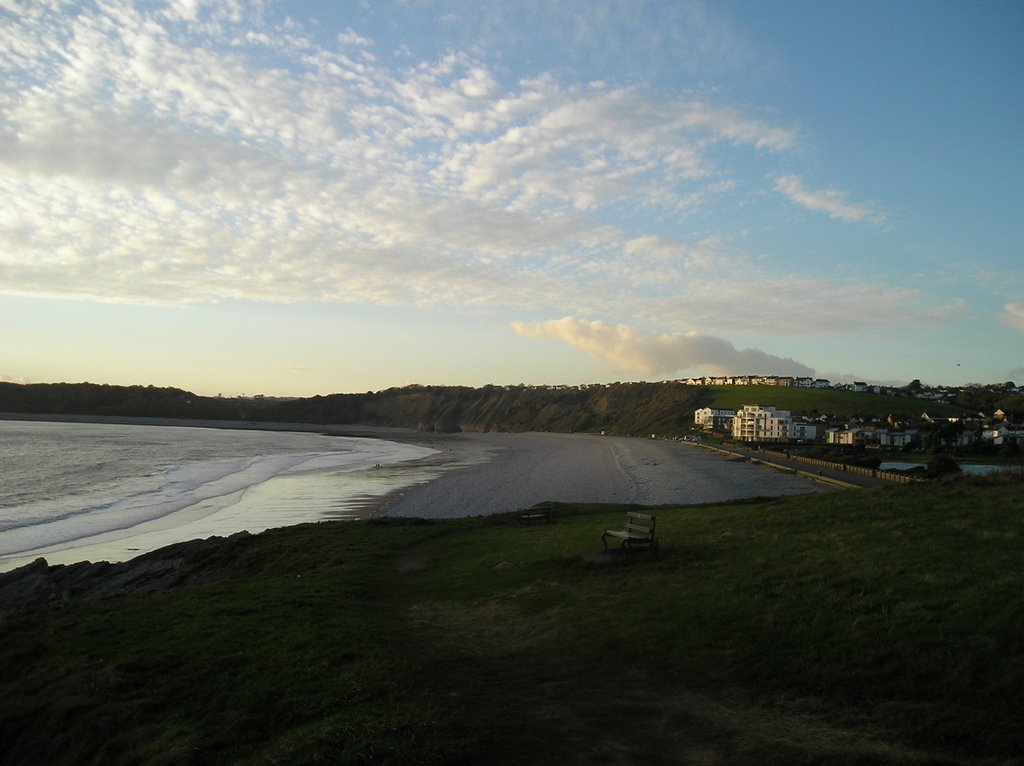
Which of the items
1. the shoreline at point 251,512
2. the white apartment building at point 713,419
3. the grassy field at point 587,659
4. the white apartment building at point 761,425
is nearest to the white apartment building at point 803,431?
the white apartment building at point 761,425

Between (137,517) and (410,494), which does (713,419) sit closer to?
(410,494)

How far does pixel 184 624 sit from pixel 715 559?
335 inches

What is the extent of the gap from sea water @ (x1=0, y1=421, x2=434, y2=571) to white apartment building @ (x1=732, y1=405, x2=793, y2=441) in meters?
68.3

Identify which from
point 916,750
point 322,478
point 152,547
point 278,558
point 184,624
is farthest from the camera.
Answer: point 322,478

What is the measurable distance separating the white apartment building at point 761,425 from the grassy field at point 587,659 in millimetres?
103722

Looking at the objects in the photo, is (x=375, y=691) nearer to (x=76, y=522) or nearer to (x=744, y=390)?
(x=76, y=522)

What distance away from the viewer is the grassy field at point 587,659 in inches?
234

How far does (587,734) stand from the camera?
244 inches

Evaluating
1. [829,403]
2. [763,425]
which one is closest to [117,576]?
[763,425]

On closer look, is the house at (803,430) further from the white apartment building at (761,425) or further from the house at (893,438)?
the house at (893,438)

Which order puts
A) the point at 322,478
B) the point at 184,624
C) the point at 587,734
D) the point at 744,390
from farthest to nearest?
the point at 744,390, the point at 322,478, the point at 184,624, the point at 587,734

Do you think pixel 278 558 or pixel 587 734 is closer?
pixel 587 734

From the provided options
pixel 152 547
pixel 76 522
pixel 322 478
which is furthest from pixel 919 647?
pixel 322 478

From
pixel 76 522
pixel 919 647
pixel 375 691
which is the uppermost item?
pixel 919 647
